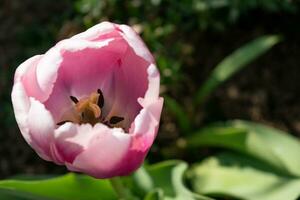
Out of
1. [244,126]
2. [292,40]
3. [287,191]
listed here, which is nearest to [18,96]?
[287,191]

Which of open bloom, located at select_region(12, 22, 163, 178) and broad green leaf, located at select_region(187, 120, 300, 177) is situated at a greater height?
open bloom, located at select_region(12, 22, 163, 178)

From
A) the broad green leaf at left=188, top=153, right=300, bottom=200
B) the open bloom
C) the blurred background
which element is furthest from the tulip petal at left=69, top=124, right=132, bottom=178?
the blurred background

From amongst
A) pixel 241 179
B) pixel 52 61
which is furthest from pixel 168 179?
pixel 52 61

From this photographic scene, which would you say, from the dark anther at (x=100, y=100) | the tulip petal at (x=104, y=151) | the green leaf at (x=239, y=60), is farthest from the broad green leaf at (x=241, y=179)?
the tulip petal at (x=104, y=151)

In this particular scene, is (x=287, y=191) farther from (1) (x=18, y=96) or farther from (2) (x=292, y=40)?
(2) (x=292, y=40)

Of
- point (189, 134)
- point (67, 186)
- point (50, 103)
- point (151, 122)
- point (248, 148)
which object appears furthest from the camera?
point (189, 134)

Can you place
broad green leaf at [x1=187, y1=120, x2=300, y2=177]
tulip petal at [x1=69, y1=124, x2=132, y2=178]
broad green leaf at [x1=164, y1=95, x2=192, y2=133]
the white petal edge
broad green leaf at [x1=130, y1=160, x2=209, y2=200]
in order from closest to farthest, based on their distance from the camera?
tulip petal at [x1=69, y1=124, x2=132, y2=178] → the white petal edge → broad green leaf at [x1=130, y1=160, x2=209, y2=200] → broad green leaf at [x1=187, y1=120, x2=300, y2=177] → broad green leaf at [x1=164, y1=95, x2=192, y2=133]

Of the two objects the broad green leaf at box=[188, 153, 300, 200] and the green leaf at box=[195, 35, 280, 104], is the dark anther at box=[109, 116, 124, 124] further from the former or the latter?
the green leaf at box=[195, 35, 280, 104]
